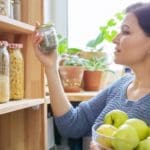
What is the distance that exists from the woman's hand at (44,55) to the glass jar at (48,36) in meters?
0.01

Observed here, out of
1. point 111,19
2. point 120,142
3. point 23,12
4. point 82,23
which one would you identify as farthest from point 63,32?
point 120,142

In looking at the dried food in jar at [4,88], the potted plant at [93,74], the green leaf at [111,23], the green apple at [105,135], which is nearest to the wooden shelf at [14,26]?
the dried food in jar at [4,88]

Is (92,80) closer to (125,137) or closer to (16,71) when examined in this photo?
(16,71)

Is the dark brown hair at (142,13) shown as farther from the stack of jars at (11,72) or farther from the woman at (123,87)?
the stack of jars at (11,72)

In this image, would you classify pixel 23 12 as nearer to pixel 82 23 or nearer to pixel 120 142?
pixel 120 142

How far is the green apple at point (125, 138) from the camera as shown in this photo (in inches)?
28.5

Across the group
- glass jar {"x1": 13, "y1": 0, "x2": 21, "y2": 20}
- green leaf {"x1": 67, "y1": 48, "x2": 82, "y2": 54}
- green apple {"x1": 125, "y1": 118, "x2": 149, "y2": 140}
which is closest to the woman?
glass jar {"x1": 13, "y1": 0, "x2": 21, "y2": 20}

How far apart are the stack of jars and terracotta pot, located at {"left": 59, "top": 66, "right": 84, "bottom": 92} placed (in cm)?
42

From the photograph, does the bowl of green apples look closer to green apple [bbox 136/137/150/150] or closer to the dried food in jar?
green apple [bbox 136/137/150/150]

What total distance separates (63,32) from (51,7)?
17 centimetres

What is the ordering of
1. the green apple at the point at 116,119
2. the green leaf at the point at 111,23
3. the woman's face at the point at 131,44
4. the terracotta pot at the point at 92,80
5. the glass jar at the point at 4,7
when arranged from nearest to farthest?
the green apple at the point at 116,119
the glass jar at the point at 4,7
the woman's face at the point at 131,44
the terracotta pot at the point at 92,80
the green leaf at the point at 111,23

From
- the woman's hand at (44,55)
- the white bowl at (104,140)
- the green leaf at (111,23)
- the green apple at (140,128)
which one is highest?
the green leaf at (111,23)

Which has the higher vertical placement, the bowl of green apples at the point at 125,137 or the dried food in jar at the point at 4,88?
the dried food in jar at the point at 4,88

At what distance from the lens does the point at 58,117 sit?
3.92 ft
